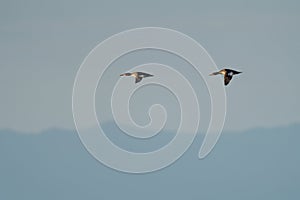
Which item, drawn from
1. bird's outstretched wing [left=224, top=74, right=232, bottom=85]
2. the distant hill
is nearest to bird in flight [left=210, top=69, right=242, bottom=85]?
bird's outstretched wing [left=224, top=74, right=232, bottom=85]

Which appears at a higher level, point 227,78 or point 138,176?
point 227,78

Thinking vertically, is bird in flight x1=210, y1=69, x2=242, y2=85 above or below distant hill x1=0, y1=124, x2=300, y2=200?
above

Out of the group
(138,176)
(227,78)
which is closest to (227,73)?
(227,78)

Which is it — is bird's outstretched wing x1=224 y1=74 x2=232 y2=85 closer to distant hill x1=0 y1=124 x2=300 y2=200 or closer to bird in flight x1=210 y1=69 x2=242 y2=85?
bird in flight x1=210 y1=69 x2=242 y2=85

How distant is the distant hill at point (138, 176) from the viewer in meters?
2.26

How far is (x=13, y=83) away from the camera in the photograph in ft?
7.48

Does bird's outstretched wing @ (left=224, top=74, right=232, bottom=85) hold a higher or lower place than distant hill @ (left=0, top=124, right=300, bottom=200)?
higher

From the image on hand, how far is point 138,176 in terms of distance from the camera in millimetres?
2262

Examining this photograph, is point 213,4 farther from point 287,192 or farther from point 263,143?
point 287,192

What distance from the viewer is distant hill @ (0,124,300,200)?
226 cm

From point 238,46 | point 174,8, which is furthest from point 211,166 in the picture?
point 174,8

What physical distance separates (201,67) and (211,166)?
0.46 meters

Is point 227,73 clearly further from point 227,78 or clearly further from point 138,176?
point 138,176

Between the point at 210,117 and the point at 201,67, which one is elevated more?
the point at 201,67
